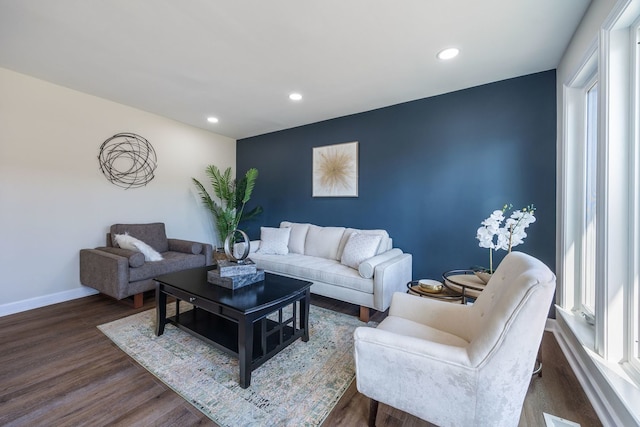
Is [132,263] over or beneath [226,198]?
beneath

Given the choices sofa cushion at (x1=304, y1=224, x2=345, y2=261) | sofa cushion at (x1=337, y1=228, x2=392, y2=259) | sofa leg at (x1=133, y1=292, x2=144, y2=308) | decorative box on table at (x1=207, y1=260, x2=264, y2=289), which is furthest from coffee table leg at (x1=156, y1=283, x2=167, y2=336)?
A: sofa cushion at (x1=337, y1=228, x2=392, y2=259)

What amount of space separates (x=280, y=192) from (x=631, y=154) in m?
3.90

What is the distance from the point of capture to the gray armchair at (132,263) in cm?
262

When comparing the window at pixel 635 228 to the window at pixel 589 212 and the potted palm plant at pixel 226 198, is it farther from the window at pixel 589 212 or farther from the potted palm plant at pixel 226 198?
the potted palm plant at pixel 226 198

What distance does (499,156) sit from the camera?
8.61 feet

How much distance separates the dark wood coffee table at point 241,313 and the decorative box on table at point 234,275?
41 millimetres

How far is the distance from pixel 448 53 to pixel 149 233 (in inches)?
159

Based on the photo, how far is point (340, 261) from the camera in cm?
324

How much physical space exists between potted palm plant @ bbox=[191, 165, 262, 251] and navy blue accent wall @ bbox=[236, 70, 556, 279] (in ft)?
3.85

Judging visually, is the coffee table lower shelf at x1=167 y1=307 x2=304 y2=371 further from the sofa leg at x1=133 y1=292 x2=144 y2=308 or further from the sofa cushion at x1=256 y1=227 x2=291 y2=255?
the sofa cushion at x1=256 y1=227 x2=291 y2=255

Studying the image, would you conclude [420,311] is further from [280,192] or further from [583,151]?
[280,192]

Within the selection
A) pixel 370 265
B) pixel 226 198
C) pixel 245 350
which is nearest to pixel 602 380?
pixel 370 265

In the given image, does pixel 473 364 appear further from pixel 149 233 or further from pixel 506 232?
pixel 149 233

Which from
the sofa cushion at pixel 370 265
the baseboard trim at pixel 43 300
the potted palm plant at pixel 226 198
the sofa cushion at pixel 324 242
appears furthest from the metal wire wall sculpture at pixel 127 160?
the sofa cushion at pixel 370 265
